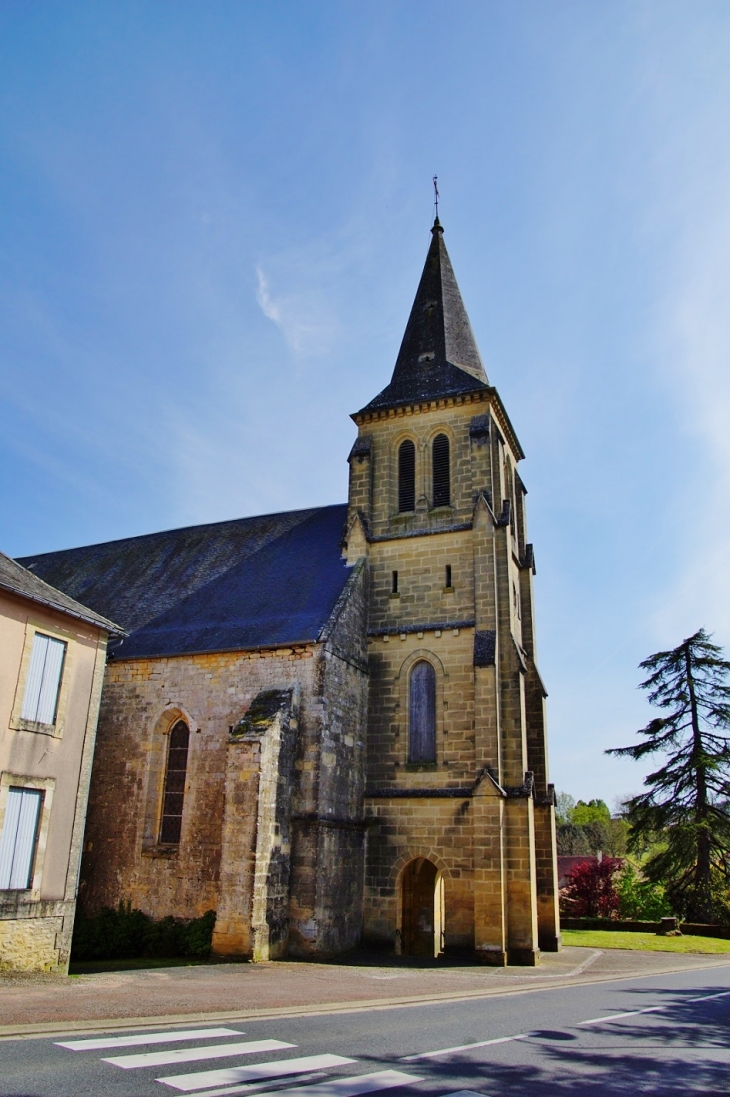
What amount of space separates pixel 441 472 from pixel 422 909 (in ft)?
39.4

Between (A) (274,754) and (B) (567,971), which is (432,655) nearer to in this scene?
(A) (274,754)

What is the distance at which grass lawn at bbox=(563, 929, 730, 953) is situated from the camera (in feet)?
75.9

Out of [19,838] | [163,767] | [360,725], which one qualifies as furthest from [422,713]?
[19,838]

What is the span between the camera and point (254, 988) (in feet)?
39.3

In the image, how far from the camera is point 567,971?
16.8 m

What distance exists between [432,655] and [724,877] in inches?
682

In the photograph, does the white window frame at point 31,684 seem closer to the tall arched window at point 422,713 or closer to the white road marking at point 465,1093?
the tall arched window at point 422,713

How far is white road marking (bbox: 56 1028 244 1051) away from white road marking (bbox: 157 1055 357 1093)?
1474 mm

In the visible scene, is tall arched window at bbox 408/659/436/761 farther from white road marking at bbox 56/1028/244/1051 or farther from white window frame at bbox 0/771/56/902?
white road marking at bbox 56/1028/244/1051

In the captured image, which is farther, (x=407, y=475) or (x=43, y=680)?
(x=407, y=475)

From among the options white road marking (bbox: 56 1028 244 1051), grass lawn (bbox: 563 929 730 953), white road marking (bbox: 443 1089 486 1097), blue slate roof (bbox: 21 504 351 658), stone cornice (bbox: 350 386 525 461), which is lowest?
grass lawn (bbox: 563 929 730 953)

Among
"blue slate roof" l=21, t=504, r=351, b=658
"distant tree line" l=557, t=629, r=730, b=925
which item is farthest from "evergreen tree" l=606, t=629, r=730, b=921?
"blue slate roof" l=21, t=504, r=351, b=658

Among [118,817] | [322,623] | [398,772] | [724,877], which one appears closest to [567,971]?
[398,772]

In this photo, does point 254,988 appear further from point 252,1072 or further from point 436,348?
point 436,348
